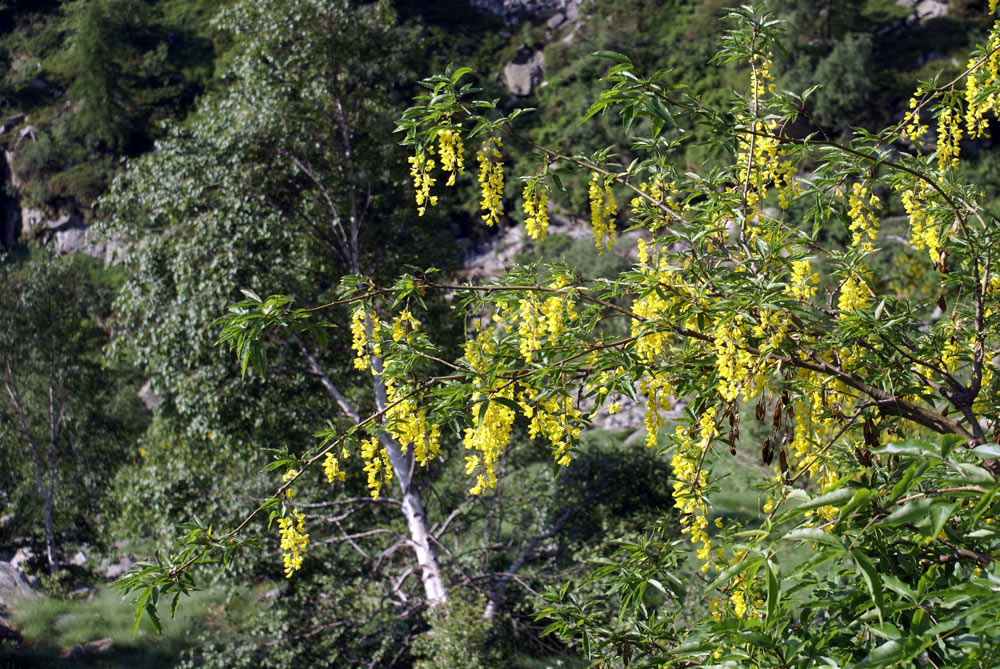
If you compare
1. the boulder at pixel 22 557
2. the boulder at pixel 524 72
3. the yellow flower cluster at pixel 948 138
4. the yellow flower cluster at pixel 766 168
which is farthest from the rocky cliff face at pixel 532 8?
the yellow flower cluster at pixel 766 168

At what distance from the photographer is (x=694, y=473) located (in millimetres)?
2301

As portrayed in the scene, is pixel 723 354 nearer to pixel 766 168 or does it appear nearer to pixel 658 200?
pixel 658 200

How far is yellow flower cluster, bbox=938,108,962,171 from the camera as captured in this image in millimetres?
2685

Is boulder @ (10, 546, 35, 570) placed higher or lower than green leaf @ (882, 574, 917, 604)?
lower

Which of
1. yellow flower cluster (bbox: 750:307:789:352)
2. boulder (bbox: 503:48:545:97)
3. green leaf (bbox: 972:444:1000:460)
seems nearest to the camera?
green leaf (bbox: 972:444:1000:460)

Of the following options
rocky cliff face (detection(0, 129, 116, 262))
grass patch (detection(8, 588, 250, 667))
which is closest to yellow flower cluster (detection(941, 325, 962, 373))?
grass patch (detection(8, 588, 250, 667))

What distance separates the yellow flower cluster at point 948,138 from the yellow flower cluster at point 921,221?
114 mm

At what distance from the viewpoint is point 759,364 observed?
1.98m

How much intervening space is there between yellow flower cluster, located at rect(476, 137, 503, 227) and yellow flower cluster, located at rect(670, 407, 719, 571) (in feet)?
3.20

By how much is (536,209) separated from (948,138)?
6.14ft

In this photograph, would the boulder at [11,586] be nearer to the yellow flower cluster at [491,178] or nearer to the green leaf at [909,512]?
the yellow flower cluster at [491,178]

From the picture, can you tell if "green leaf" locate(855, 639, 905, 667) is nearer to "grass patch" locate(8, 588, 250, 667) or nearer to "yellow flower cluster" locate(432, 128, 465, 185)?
"yellow flower cluster" locate(432, 128, 465, 185)

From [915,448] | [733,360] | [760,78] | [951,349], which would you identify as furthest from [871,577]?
[760,78]

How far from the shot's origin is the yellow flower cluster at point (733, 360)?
1.98m
